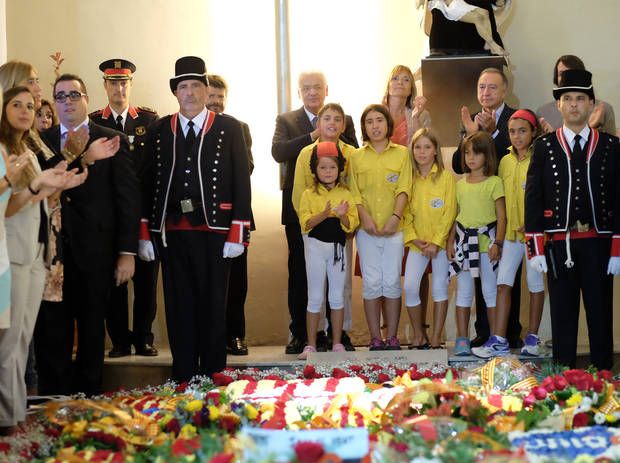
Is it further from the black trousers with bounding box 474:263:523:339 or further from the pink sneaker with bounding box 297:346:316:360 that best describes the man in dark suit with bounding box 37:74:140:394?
the black trousers with bounding box 474:263:523:339

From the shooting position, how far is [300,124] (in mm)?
5879

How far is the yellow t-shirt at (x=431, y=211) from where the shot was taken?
17.5 feet

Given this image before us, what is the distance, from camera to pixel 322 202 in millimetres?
5324

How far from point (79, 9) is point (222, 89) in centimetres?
170

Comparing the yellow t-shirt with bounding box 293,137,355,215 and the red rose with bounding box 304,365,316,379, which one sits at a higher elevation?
the yellow t-shirt with bounding box 293,137,355,215

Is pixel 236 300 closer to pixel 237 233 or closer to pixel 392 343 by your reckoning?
pixel 392 343

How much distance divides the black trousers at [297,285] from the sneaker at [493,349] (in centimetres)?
113

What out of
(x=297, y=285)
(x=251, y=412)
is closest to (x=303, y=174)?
(x=297, y=285)

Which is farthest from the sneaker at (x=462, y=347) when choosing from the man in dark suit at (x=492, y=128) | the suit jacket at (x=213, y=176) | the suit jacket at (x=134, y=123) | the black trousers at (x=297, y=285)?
the suit jacket at (x=134, y=123)

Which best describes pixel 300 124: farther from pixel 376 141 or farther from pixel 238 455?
pixel 238 455

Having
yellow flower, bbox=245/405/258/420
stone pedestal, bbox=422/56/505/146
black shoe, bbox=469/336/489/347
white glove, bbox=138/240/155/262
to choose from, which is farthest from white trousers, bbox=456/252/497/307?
yellow flower, bbox=245/405/258/420

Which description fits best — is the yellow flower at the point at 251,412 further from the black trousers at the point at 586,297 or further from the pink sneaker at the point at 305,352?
the black trousers at the point at 586,297

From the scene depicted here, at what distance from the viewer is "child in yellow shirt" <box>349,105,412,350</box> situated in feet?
17.5

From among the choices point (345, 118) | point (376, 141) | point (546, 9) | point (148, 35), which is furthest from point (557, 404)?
point (148, 35)
